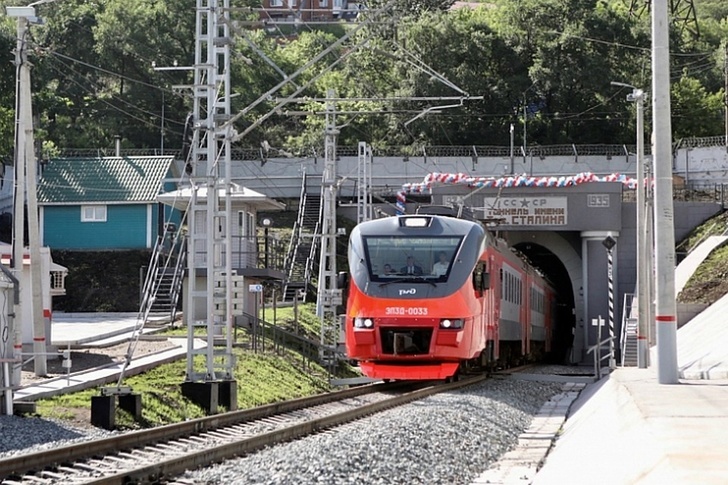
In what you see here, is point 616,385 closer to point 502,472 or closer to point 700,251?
point 502,472

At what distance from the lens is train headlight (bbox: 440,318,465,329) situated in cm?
2439

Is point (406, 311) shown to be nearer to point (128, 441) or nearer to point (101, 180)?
point (128, 441)

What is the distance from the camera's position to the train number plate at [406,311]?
961 inches

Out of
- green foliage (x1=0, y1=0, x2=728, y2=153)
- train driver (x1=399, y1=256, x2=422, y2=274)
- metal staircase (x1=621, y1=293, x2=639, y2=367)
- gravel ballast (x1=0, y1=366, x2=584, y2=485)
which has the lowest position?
metal staircase (x1=621, y1=293, x2=639, y2=367)

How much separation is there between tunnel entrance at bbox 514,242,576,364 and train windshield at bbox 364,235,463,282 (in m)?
29.6

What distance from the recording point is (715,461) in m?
9.95

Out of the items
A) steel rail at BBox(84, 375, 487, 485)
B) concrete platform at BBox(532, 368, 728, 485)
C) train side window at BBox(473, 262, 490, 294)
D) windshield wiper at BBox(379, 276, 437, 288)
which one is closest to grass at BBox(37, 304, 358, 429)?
steel rail at BBox(84, 375, 487, 485)

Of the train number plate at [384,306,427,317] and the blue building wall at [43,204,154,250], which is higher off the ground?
the blue building wall at [43,204,154,250]

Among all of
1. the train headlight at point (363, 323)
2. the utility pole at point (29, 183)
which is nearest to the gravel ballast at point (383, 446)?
the train headlight at point (363, 323)

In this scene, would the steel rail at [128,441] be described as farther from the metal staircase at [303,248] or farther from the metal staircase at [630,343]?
the metal staircase at [630,343]

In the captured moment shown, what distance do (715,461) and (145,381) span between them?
1582 centimetres

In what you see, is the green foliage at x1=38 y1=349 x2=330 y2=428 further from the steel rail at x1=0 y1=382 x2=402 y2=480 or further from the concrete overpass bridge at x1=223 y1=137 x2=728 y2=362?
the concrete overpass bridge at x1=223 y1=137 x2=728 y2=362

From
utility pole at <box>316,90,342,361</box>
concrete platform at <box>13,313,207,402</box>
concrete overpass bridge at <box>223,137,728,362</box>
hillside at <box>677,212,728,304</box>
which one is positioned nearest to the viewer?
concrete platform at <box>13,313,207,402</box>

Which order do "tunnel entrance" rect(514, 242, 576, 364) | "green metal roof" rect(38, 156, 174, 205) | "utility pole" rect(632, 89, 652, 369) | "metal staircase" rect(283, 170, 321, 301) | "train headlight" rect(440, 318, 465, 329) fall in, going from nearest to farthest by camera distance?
"train headlight" rect(440, 318, 465, 329)
"utility pole" rect(632, 89, 652, 369)
"metal staircase" rect(283, 170, 321, 301)
"green metal roof" rect(38, 156, 174, 205)
"tunnel entrance" rect(514, 242, 576, 364)
